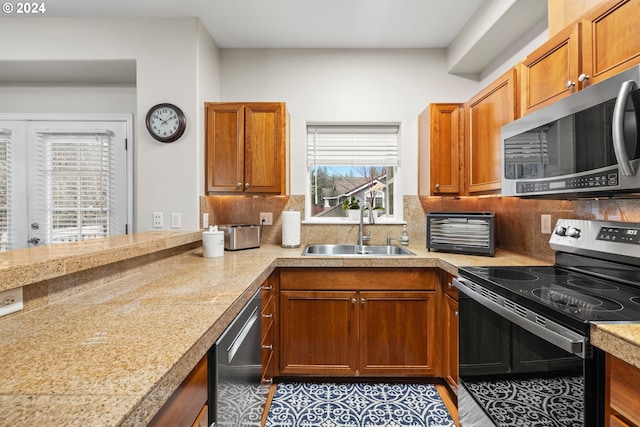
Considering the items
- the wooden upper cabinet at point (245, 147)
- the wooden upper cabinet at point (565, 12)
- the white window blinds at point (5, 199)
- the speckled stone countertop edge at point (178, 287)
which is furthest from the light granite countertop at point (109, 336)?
the white window blinds at point (5, 199)

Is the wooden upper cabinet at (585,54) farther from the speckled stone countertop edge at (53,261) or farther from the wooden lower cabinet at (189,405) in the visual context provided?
the speckled stone countertop edge at (53,261)

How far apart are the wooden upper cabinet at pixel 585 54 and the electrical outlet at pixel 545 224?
0.68m

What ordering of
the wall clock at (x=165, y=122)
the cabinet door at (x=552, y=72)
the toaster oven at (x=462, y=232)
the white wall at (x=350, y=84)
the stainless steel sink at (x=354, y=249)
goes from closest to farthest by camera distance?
1. the cabinet door at (x=552, y=72)
2. the toaster oven at (x=462, y=232)
3. the wall clock at (x=165, y=122)
4. the stainless steel sink at (x=354, y=249)
5. the white wall at (x=350, y=84)

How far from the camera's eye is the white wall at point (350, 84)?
2.78m

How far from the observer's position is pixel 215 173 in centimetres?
247

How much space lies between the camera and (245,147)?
247cm

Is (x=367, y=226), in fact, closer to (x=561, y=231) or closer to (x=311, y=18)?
(x=561, y=231)

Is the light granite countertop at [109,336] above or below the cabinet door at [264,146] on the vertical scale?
below

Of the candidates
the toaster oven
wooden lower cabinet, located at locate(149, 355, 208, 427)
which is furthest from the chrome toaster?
wooden lower cabinet, located at locate(149, 355, 208, 427)

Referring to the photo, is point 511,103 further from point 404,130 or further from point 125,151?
point 125,151

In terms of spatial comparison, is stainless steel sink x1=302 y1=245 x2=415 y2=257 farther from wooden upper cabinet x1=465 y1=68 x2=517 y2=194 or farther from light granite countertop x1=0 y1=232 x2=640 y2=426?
light granite countertop x1=0 y1=232 x2=640 y2=426

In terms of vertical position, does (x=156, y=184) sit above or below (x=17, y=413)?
above

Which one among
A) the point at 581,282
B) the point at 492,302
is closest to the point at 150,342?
the point at 492,302

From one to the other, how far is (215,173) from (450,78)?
A: 7.12 ft
